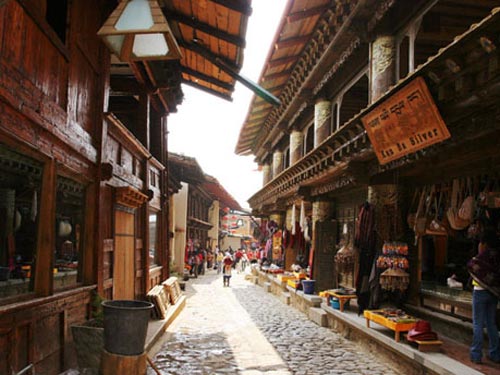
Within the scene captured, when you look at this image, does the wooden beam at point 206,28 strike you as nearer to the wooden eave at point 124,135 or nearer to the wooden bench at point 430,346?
the wooden eave at point 124,135

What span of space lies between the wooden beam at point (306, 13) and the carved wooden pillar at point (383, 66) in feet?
8.25

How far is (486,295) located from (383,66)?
16.1 ft

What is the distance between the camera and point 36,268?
18.2ft

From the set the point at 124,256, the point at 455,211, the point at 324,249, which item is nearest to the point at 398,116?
the point at 455,211

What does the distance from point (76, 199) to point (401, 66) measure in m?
6.62

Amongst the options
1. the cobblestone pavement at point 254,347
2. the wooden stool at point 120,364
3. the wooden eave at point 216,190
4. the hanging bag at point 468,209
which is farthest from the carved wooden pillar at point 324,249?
the wooden eave at point 216,190

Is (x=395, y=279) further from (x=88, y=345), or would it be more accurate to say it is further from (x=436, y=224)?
(x=88, y=345)

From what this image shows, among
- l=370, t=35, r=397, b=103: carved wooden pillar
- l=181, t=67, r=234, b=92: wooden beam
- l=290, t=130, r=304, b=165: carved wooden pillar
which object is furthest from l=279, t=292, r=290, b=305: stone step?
l=370, t=35, r=397, b=103: carved wooden pillar

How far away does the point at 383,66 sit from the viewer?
9.41 m

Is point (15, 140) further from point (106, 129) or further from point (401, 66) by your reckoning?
point (401, 66)

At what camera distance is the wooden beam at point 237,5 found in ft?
28.0

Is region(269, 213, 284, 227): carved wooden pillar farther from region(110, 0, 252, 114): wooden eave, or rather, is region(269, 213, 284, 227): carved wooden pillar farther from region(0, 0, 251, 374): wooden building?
region(0, 0, 251, 374): wooden building

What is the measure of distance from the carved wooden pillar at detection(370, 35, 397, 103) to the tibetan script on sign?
5.04ft

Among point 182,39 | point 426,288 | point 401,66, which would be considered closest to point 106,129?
point 182,39
